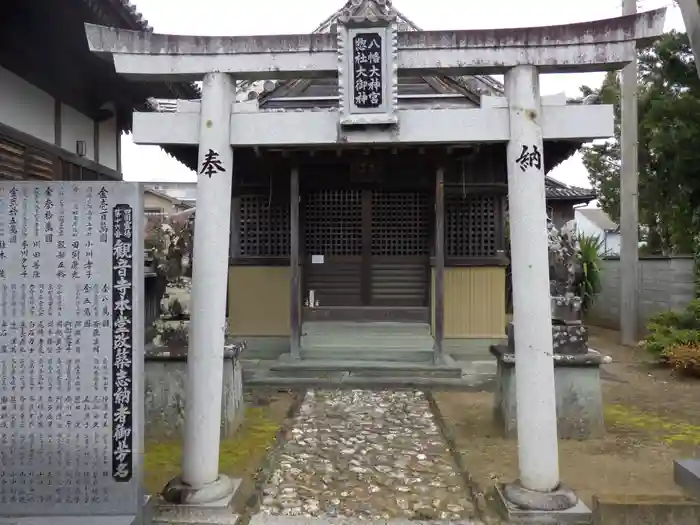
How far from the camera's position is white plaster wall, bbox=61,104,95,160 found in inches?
295

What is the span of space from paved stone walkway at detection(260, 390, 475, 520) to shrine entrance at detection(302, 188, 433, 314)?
3668mm

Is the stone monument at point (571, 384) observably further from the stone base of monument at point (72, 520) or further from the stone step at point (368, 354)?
the stone base of monument at point (72, 520)

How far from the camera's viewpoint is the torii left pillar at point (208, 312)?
458 cm

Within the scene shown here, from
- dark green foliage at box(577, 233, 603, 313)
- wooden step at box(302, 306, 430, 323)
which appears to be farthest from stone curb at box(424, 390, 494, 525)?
dark green foliage at box(577, 233, 603, 313)

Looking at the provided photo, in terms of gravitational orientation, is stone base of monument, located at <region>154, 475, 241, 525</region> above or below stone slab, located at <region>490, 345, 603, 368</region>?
below

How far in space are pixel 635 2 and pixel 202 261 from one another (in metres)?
13.3

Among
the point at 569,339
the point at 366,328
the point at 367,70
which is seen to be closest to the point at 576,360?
the point at 569,339

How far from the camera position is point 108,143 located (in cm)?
916

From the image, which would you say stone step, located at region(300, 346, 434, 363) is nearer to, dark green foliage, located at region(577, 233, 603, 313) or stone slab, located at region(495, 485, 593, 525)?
stone slab, located at region(495, 485, 593, 525)

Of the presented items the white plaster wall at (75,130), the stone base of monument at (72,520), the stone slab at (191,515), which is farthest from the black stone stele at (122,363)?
the white plaster wall at (75,130)

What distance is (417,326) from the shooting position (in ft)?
37.0

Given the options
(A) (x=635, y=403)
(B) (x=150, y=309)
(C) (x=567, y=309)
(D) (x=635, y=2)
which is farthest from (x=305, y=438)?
(D) (x=635, y=2)

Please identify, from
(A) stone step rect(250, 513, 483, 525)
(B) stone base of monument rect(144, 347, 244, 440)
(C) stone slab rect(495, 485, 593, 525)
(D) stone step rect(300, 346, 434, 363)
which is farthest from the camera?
(D) stone step rect(300, 346, 434, 363)

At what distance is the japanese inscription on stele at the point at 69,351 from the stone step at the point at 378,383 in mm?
5556
